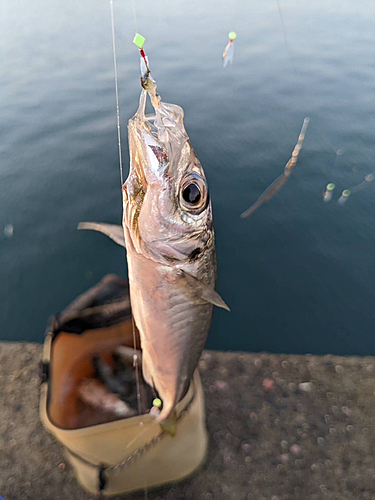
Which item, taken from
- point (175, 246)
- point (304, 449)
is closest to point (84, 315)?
point (175, 246)

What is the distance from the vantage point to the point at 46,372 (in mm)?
1619

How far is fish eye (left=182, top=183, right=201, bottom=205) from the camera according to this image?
1645mm

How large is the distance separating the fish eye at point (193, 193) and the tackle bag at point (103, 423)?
897 millimetres

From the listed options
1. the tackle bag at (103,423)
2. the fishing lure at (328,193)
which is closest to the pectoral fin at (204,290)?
the tackle bag at (103,423)

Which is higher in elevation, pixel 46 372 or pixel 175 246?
pixel 175 246

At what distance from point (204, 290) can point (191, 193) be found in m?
0.55

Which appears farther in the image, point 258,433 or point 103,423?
point 258,433

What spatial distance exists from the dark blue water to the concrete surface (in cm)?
56

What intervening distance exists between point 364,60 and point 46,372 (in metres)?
13.0

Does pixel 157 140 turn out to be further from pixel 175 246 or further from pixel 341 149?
pixel 341 149

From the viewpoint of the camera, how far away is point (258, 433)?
2.80m

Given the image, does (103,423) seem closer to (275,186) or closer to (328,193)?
(275,186)

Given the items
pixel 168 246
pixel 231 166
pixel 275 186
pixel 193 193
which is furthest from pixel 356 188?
pixel 168 246

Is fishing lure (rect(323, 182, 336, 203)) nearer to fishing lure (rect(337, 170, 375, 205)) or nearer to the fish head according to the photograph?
fishing lure (rect(337, 170, 375, 205))
